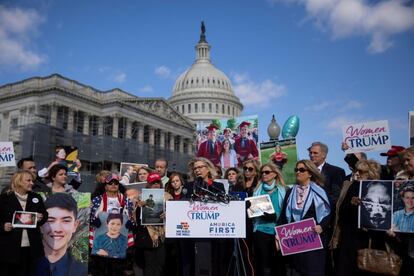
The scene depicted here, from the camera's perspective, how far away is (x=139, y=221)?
6.58 meters

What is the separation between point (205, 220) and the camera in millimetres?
5879

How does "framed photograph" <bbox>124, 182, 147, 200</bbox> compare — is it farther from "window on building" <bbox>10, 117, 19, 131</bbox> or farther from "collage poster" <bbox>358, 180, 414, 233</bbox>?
"window on building" <bbox>10, 117, 19, 131</bbox>

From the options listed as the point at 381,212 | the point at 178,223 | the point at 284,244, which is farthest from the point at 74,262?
the point at 381,212

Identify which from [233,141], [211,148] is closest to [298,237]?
[211,148]

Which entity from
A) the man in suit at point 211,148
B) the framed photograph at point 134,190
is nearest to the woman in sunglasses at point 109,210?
the framed photograph at point 134,190

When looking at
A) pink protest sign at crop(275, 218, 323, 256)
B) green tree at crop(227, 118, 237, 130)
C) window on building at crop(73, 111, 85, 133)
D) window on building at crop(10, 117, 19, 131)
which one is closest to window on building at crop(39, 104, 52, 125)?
window on building at crop(10, 117, 19, 131)

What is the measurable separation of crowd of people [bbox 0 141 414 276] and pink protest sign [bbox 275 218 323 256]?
3.4 inches

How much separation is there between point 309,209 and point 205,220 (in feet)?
4.34

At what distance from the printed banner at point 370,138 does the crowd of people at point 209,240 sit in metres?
1.44

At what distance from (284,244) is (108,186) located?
2.59 m

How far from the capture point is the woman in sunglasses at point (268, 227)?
6.09m

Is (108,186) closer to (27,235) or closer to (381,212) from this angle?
(27,235)

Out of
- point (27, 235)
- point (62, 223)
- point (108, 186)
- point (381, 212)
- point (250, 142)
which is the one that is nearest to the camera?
point (381, 212)

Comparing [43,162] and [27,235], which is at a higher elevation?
[43,162]
